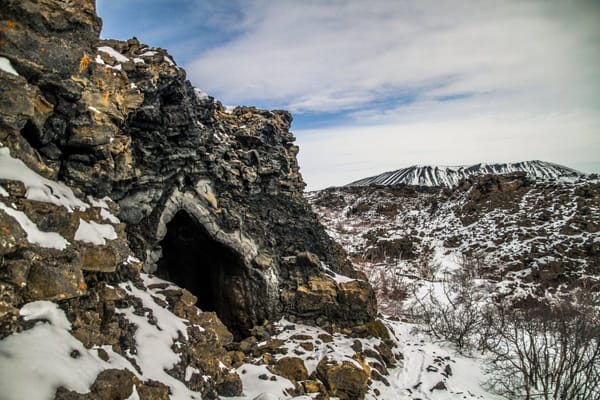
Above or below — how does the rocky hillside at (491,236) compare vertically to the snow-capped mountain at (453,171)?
below

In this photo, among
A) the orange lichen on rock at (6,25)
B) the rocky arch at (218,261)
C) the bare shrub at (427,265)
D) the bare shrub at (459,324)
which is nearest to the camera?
the orange lichen on rock at (6,25)

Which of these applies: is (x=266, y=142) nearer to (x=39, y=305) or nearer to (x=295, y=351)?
(x=295, y=351)

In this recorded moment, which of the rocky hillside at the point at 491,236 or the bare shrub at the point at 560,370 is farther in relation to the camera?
the rocky hillside at the point at 491,236

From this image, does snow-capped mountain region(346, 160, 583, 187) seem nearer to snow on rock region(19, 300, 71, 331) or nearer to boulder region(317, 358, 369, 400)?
boulder region(317, 358, 369, 400)

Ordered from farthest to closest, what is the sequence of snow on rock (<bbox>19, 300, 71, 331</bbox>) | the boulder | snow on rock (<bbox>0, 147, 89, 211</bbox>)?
the boulder < snow on rock (<bbox>0, 147, 89, 211</bbox>) < snow on rock (<bbox>19, 300, 71, 331</bbox>)

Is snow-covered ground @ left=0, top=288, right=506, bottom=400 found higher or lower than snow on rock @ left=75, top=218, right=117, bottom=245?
lower

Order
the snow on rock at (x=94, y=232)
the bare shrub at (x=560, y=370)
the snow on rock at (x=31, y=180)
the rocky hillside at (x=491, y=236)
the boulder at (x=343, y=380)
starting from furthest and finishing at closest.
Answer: the rocky hillside at (x=491, y=236)
the bare shrub at (x=560, y=370)
the boulder at (x=343, y=380)
the snow on rock at (x=94, y=232)
the snow on rock at (x=31, y=180)

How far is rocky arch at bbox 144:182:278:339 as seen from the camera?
12.5 meters

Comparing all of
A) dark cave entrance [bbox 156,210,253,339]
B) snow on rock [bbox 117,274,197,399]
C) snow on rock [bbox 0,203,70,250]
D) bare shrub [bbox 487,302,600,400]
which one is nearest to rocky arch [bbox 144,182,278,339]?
dark cave entrance [bbox 156,210,253,339]

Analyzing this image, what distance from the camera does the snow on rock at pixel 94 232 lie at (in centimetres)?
610

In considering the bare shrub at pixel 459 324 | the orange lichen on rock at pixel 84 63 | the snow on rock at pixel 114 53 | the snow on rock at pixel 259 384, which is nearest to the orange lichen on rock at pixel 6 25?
the orange lichen on rock at pixel 84 63

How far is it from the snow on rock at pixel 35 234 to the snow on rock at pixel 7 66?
7.01 ft

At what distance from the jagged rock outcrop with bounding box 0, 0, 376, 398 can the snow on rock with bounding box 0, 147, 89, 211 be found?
0.03m

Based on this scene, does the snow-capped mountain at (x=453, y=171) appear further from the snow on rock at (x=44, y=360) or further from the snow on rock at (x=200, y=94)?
the snow on rock at (x=44, y=360)
